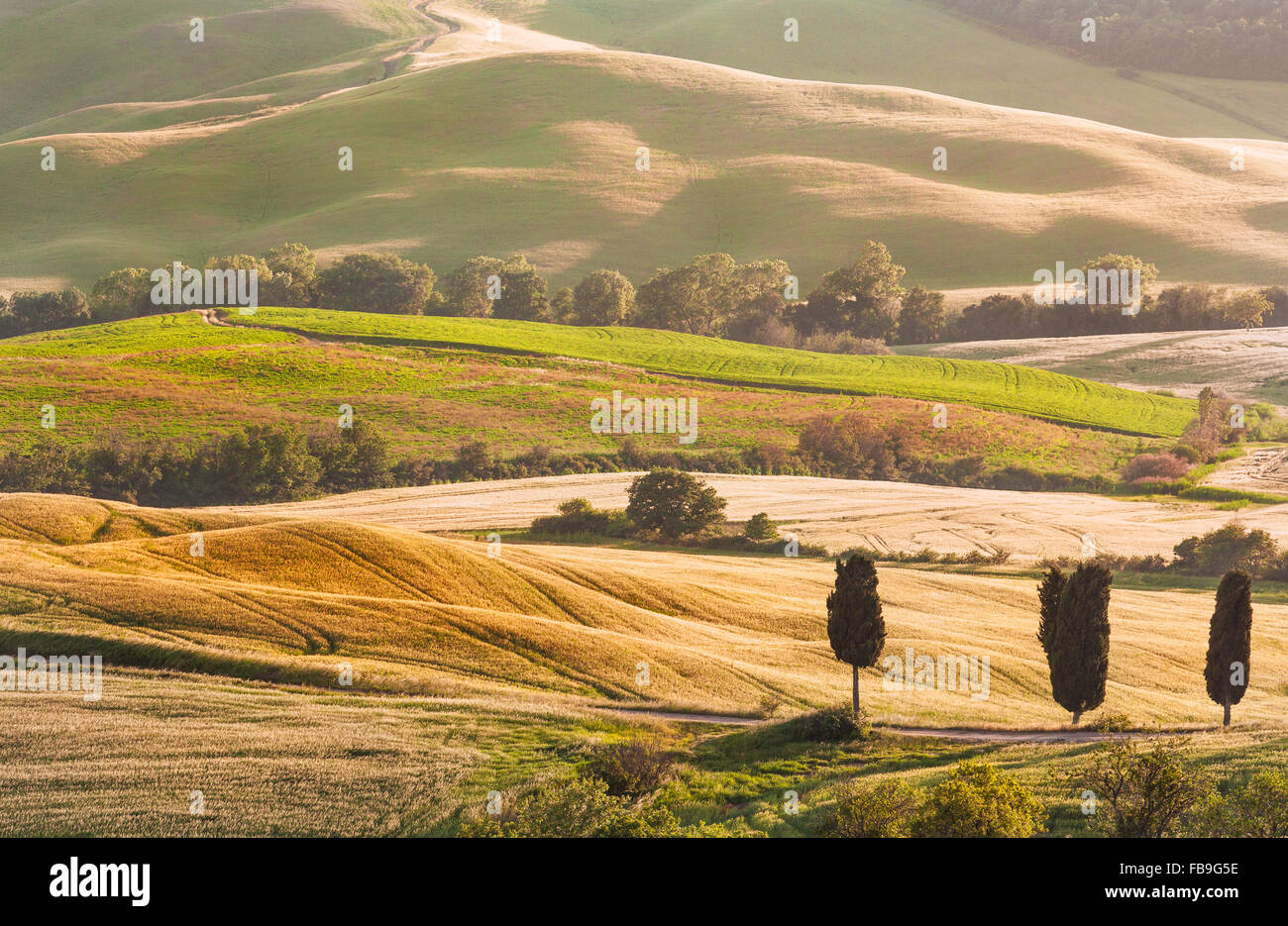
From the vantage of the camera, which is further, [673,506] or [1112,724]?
[673,506]

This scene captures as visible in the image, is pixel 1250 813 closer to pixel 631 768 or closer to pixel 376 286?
pixel 631 768

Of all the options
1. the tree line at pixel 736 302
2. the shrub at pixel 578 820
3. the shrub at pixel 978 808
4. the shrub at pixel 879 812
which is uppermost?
the tree line at pixel 736 302

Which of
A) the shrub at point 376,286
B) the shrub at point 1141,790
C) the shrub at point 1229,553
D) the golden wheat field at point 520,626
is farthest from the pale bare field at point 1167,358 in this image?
the shrub at point 1141,790

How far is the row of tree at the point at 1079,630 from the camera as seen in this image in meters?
30.2

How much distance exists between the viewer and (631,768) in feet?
76.8

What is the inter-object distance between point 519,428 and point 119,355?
99.4 feet

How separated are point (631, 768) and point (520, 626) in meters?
9.67

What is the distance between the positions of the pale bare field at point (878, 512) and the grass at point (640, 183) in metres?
66.3

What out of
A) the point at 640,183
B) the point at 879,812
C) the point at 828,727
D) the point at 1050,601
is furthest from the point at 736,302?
the point at 879,812

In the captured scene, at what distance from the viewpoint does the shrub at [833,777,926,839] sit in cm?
1873

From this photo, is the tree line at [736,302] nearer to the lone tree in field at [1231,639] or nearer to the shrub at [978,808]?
the lone tree in field at [1231,639]

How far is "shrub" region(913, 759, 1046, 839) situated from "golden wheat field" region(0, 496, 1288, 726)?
407 inches

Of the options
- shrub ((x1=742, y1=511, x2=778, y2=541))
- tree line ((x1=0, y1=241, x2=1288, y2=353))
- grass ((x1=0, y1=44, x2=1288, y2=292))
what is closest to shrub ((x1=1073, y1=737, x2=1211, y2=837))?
shrub ((x1=742, y1=511, x2=778, y2=541))

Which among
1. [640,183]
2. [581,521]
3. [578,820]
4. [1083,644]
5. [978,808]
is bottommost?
[578,820]
